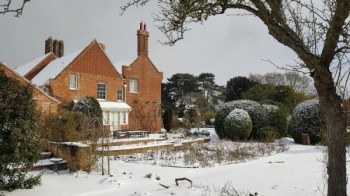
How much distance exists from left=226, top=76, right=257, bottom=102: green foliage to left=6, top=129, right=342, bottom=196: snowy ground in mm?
26399

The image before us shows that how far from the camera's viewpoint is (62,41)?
37.1 metres

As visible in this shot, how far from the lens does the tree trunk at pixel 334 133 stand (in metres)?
5.25

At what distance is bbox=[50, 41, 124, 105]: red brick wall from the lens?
26.6m

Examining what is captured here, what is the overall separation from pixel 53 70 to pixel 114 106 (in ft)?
19.2

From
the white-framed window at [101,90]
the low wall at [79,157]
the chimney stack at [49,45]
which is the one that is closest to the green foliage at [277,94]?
the white-framed window at [101,90]

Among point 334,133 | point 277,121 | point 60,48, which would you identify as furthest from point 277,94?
point 334,133

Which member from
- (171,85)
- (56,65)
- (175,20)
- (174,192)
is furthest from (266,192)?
(171,85)

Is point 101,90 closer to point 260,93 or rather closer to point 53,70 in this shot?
point 53,70

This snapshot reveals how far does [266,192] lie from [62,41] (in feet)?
109

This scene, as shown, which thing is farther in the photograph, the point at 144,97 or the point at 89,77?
the point at 144,97

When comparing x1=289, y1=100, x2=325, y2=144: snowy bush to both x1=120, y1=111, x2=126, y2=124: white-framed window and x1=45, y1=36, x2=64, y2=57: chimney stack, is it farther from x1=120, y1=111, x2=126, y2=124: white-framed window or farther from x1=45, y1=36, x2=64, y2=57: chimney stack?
x1=45, y1=36, x2=64, y2=57: chimney stack

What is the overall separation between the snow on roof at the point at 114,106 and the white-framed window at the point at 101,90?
72 centimetres

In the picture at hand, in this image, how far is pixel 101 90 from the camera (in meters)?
30.6

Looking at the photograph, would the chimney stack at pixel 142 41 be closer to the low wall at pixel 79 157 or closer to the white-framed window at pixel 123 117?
the white-framed window at pixel 123 117
